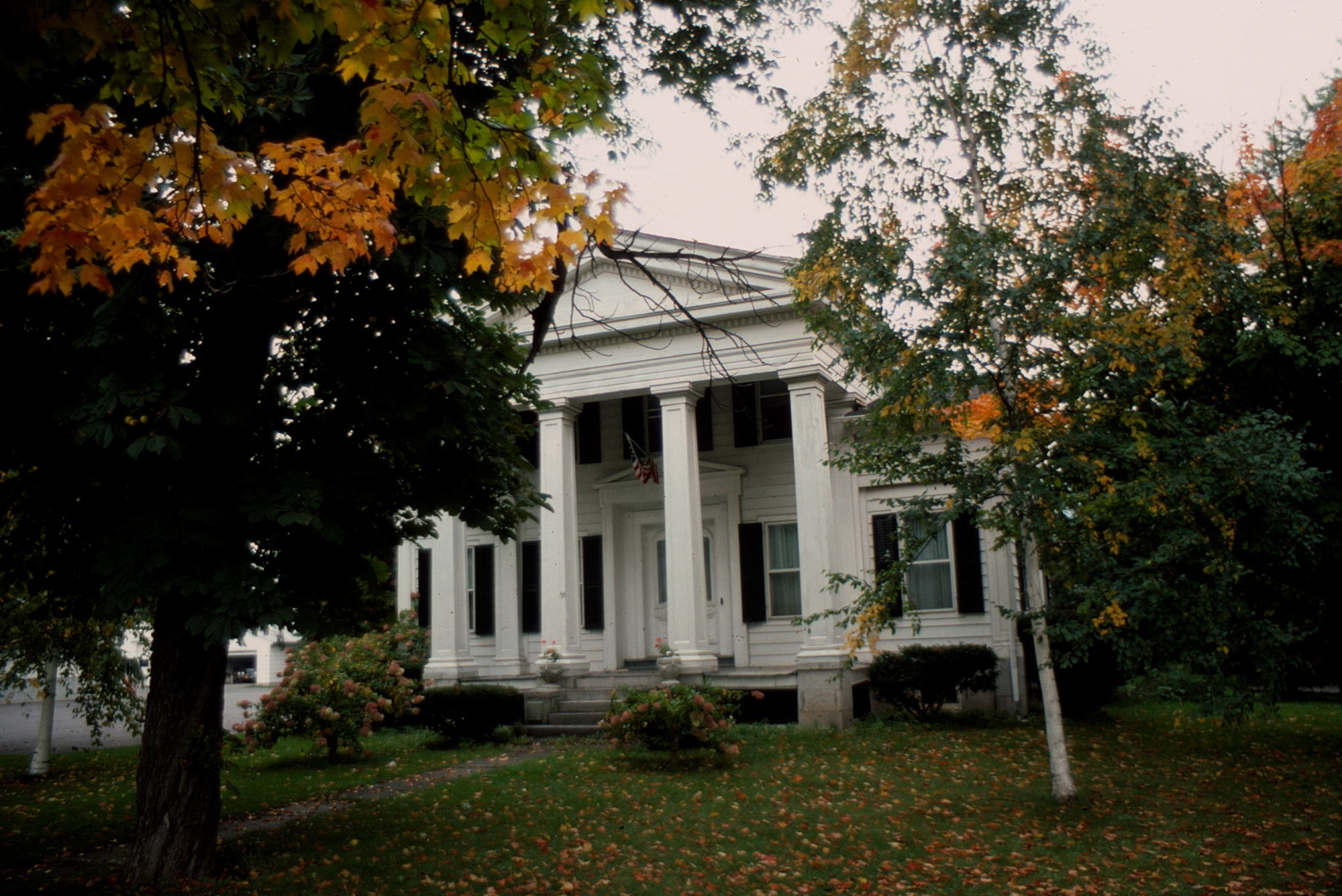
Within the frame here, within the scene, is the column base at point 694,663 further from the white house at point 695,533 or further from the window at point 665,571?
the window at point 665,571

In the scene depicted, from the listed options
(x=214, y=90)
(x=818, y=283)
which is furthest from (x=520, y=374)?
(x=214, y=90)

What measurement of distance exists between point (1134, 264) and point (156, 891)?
9920 millimetres

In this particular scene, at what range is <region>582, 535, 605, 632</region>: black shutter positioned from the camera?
59.3 ft

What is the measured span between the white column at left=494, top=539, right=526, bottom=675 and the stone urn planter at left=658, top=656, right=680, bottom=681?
371cm

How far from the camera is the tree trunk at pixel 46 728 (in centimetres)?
1305

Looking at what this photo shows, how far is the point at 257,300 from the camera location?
712cm

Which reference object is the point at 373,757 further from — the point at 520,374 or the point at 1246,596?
the point at 1246,596

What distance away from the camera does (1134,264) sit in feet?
30.3

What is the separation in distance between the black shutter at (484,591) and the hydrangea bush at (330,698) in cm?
488

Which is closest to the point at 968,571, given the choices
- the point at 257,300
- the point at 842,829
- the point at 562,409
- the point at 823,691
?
the point at 823,691

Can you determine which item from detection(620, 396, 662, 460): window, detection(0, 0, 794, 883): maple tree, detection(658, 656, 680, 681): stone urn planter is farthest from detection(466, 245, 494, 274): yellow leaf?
detection(620, 396, 662, 460): window

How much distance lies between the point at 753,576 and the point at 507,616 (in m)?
4.82

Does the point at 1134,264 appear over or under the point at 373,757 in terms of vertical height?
over

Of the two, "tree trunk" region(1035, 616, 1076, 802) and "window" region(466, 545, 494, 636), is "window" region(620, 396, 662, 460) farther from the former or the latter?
"tree trunk" region(1035, 616, 1076, 802)
